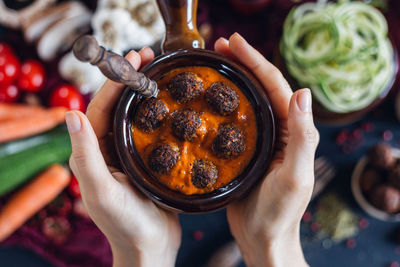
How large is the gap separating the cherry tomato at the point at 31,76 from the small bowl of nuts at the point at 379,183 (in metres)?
2.41

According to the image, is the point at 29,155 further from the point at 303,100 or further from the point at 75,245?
the point at 303,100

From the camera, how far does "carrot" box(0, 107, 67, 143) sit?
9.24 ft

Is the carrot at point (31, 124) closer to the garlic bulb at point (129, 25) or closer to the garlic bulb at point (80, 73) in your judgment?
the garlic bulb at point (80, 73)

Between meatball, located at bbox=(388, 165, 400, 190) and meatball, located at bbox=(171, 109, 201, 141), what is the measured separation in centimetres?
166

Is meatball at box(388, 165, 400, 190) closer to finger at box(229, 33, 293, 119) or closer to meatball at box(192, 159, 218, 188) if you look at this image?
finger at box(229, 33, 293, 119)

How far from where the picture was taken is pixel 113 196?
1.54 m

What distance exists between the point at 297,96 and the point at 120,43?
1.54m

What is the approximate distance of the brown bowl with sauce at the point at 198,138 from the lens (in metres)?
1.50

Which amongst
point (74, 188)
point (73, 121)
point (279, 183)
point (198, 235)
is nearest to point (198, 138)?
point (279, 183)

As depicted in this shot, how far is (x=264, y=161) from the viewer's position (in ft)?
4.95

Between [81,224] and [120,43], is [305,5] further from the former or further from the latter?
[81,224]

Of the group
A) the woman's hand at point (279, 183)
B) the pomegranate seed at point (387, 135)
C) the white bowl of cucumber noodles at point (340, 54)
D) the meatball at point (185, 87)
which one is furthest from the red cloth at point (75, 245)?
the pomegranate seed at point (387, 135)

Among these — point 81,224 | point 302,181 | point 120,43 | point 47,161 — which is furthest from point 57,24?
point 302,181

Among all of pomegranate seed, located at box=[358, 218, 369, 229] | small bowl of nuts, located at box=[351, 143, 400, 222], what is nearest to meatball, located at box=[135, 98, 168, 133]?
small bowl of nuts, located at box=[351, 143, 400, 222]
